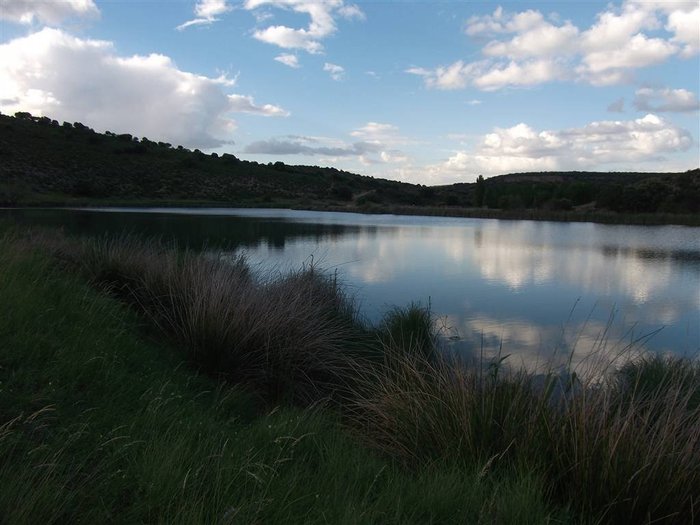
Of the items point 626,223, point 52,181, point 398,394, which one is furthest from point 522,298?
point 52,181

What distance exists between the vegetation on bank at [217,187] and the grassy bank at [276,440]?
4176 cm

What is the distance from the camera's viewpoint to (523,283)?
1769cm

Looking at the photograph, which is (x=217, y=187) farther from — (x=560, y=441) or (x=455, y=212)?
(x=560, y=441)

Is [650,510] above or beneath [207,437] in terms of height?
beneath

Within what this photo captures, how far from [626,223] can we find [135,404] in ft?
175

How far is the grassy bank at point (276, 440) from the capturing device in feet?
8.94

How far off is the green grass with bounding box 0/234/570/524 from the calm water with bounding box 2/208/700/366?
208cm

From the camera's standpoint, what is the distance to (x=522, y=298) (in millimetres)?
15305

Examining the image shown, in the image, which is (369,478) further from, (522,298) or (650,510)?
(522,298)

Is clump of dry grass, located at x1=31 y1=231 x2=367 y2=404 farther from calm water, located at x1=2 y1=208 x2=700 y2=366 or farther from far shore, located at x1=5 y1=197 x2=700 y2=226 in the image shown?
far shore, located at x1=5 y1=197 x2=700 y2=226

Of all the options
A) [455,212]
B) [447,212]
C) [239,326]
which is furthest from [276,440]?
[447,212]

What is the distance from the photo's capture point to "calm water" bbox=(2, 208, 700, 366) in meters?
10.9

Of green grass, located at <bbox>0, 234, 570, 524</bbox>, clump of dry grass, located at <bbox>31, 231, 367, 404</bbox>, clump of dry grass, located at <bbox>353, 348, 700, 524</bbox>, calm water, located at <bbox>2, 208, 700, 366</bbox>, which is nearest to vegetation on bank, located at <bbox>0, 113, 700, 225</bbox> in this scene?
calm water, located at <bbox>2, 208, 700, 366</bbox>

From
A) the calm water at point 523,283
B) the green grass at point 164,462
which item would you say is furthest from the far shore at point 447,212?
the green grass at point 164,462
